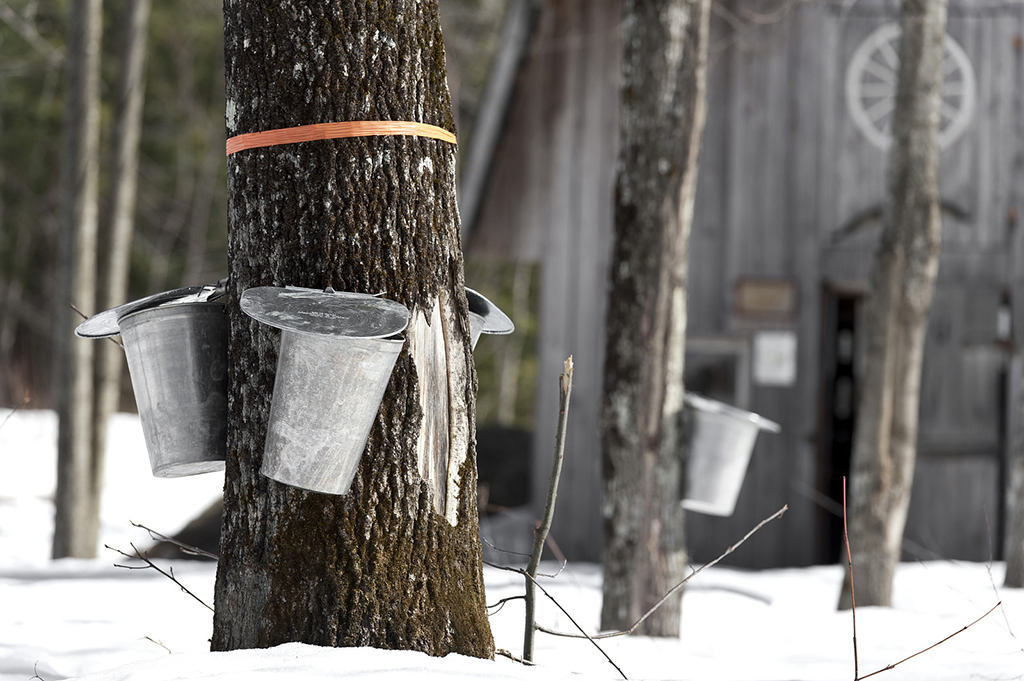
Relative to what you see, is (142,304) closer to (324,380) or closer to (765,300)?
(324,380)

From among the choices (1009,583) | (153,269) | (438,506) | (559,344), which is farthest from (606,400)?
(153,269)

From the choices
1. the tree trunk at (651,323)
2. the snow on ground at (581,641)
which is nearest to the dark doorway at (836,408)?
the snow on ground at (581,641)

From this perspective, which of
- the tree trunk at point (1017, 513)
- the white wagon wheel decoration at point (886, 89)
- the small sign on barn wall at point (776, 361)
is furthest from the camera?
the white wagon wheel decoration at point (886, 89)

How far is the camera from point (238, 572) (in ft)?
7.20

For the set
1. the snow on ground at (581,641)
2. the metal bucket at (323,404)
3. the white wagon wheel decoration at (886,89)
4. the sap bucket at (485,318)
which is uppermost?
the white wagon wheel decoration at (886,89)

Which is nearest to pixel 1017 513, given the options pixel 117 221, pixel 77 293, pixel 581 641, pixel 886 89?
pixel 581 641

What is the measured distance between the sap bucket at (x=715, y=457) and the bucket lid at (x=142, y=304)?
239 centimetres

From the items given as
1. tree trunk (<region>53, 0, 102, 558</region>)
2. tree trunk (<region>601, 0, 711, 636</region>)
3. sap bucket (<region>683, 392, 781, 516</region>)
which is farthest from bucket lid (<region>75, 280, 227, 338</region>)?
tree trunk (<region>53, 0, 102, 558</region>)

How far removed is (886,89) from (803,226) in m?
1.29

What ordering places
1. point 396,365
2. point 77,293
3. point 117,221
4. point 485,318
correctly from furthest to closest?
1. point 117,221
2. point 77,293
3. point 485,318
4. point 396,365

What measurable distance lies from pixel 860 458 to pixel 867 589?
Result: 672 mm

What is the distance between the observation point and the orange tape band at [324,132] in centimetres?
219

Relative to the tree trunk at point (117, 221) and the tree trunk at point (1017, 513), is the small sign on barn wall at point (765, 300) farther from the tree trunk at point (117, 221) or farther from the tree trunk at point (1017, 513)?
the tree trunk at point (117, 221)

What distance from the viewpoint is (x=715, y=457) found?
416 cm
